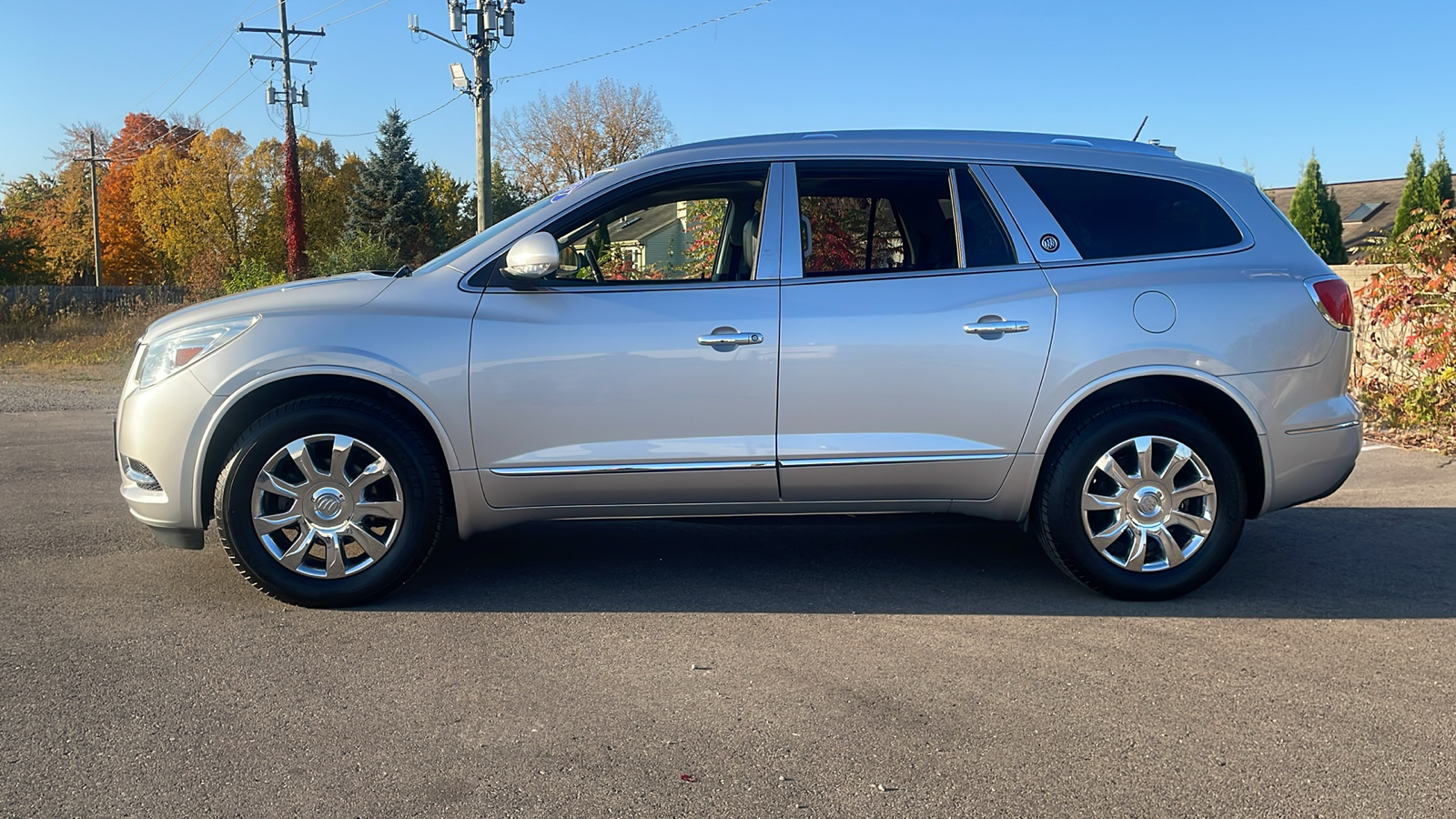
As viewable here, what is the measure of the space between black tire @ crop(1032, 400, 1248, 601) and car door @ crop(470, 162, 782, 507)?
3.78 ft

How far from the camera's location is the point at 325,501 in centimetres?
428

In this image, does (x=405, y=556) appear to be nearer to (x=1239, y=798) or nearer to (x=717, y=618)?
(x=717, y=618)

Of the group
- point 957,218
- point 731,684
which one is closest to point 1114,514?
point 957,218

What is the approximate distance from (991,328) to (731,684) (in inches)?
69.8

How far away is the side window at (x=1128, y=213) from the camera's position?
458cm

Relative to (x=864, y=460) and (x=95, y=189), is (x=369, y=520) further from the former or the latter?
(x=95, y=189)

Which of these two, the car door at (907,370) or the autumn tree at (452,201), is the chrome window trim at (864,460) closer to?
the car door at (907,370)

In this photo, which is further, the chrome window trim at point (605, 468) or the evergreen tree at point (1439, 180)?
the evergreen tree at point (1439, 180)

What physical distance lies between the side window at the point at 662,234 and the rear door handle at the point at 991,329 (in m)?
0.91

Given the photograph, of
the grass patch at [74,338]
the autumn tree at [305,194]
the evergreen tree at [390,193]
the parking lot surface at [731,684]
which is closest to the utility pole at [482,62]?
the grass patch at [74,338]

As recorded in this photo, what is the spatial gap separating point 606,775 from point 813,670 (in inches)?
38.7

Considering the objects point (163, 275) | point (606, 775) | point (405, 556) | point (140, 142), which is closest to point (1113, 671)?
point (606, 775)

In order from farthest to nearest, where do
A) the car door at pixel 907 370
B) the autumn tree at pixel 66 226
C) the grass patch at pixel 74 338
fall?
the autumn tree at pixel 66 226
the grass patch at pixel 74 338
the car door at pixel 907 370

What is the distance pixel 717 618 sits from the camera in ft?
14.0
